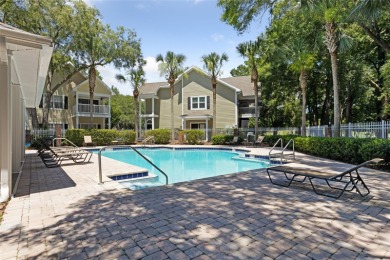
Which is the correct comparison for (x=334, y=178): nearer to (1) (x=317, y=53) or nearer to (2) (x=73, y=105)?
(1) (x=317, y=53)

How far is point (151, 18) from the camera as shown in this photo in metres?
15.3

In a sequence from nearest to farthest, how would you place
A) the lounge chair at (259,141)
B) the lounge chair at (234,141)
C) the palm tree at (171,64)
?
the lounge chair at (259,141) → the lounge chair at (234,141) → the palm tree at (171,64)

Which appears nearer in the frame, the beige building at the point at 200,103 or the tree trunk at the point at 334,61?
the tree trunk at the point at 334,61

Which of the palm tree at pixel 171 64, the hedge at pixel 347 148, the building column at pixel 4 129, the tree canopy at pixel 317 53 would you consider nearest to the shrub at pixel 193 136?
the palm tree at pixel 171 64

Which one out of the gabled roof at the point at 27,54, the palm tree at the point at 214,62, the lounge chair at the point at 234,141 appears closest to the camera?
the gabled roof at the point at 27,54

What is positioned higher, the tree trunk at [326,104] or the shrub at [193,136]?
the tree trunk at [326,104]

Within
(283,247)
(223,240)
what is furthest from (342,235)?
(223,240)

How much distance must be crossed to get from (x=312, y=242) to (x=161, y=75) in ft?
77.7

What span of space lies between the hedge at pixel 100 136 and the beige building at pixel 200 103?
6928 mm

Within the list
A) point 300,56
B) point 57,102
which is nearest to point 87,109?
point 57,102

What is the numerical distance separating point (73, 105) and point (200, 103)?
15129mm

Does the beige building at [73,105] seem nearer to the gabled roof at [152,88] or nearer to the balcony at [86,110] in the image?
the balcony at [86,110]

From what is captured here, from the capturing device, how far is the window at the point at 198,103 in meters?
29.3

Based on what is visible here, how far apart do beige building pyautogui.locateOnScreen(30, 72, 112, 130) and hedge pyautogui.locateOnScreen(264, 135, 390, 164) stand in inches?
917
